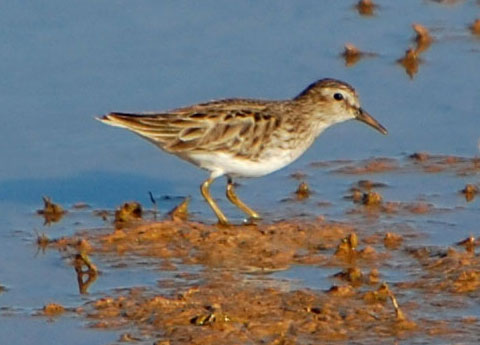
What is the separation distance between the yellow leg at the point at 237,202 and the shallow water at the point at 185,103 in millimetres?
113

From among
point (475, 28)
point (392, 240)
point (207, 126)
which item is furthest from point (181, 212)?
point (475, 28)

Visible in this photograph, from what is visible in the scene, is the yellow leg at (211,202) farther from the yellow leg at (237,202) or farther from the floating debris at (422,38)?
the floating debris at (422,38)

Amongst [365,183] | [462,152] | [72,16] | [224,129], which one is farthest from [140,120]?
[72,16]

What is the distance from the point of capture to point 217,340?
976 cm

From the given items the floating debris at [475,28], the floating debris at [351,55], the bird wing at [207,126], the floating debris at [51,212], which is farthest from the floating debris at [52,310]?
the floating debris at [475,28]

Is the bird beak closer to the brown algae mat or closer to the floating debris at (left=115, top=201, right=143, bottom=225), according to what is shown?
the brown algae mat

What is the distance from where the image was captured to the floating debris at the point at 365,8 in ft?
54.4

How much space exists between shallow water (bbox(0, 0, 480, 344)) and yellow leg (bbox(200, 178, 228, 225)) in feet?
0.52

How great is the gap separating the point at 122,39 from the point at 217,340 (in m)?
6.20

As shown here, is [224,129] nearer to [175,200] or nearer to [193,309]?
[175,200]

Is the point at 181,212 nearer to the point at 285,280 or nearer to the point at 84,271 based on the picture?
the point at 84,271

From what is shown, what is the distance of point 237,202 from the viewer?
40.8 feet

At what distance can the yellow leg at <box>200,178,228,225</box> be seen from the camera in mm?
12234

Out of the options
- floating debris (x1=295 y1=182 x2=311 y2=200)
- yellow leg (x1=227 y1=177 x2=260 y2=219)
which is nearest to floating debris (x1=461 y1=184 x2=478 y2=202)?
floating debris (x1=295 y1=182 x2=311 y2=200)
